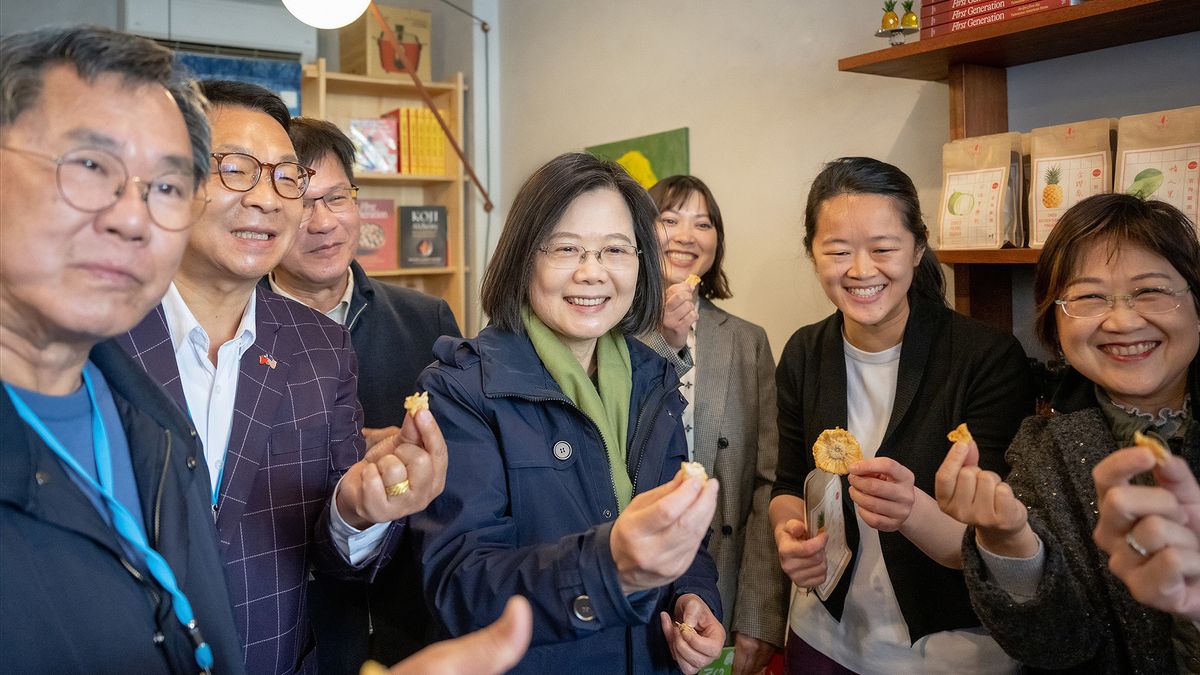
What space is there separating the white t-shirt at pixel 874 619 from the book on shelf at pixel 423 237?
3.69 meters

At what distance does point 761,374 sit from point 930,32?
1.05 m

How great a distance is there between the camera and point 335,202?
2457 mm

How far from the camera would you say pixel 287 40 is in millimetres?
5504

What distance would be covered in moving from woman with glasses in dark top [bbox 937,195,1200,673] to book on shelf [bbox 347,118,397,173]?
4.31 m

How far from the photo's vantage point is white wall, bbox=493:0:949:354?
10.2ft

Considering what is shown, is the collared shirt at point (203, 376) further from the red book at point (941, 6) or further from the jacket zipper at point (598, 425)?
the red book at point (941, 6)

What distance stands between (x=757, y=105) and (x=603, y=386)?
7.19 ft

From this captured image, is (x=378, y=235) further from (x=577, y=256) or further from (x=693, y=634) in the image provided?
(x=693, y=634)

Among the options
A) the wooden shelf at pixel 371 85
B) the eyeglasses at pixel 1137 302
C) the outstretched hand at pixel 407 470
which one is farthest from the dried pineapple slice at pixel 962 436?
the wooden shelf at pixel 371 85

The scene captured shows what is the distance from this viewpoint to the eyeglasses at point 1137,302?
1.62m

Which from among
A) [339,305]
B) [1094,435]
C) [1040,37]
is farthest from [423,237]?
[1094,435]

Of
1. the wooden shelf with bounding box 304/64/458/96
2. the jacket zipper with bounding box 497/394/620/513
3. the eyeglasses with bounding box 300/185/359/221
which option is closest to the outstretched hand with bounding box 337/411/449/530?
the jacket zipper with bounding box 497/394/620/513

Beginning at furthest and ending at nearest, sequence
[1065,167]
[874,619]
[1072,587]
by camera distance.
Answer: [1065,167] → [874,619] → [1072,587]

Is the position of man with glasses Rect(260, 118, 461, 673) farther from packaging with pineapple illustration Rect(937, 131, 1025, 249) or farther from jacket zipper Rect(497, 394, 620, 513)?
packaging with pineapple illustration Rect(937, 131, 1025, 249)
